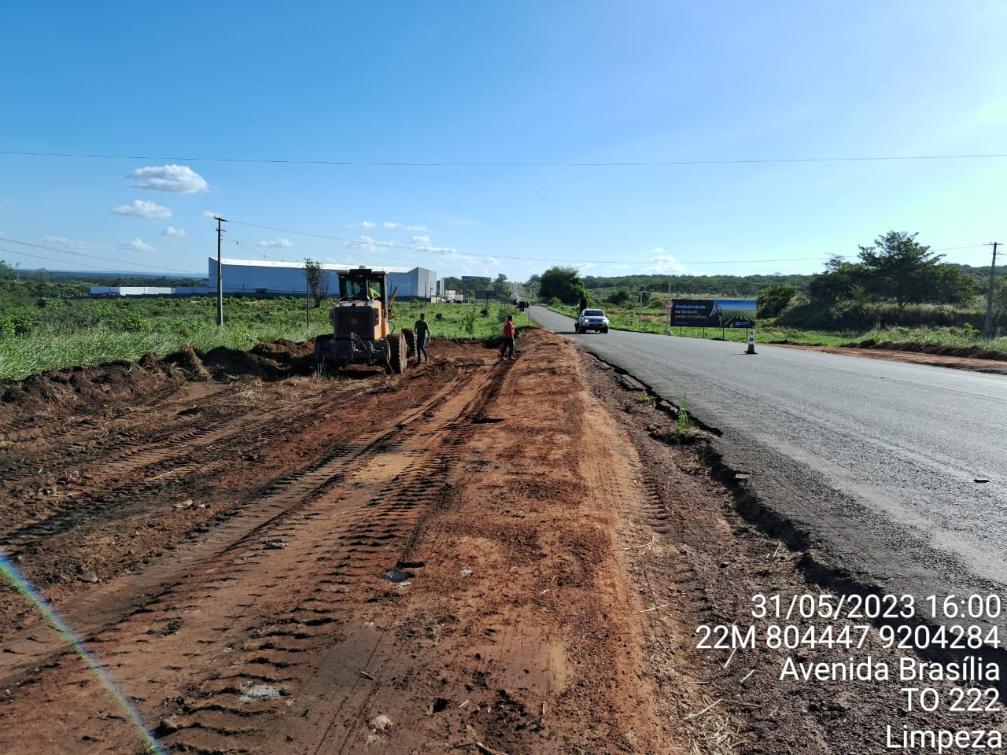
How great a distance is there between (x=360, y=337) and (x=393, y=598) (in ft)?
44.7

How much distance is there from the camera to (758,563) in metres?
4.74

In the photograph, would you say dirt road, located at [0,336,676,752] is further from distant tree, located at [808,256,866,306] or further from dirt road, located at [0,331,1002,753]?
distant tree, located at [808,256,866,306]

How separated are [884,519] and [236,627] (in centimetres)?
526

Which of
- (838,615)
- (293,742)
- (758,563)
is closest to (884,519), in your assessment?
(758,563)

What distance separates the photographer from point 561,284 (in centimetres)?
13450

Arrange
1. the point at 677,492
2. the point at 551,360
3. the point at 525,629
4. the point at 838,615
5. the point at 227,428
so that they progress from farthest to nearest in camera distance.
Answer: the point at 551,360 → the point at 227,428 → the point at 677,492 → the point at 838,615 → the point at 525,629

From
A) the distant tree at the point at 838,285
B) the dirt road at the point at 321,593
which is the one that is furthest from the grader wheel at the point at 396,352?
the distant tree at the point at 838,285

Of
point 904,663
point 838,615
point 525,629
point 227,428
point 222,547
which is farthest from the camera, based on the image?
point 227,428

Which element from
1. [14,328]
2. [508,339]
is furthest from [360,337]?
[14,328]

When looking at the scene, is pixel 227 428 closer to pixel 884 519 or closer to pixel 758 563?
pixel 758 563

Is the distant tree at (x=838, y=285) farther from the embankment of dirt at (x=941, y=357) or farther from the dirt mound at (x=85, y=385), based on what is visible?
the dirt mound at (x=85, y=385)

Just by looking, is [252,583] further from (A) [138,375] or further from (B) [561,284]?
(B) [561,284]

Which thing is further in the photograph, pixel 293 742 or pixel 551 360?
pixel 551 360

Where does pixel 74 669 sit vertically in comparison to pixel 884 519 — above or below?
below
